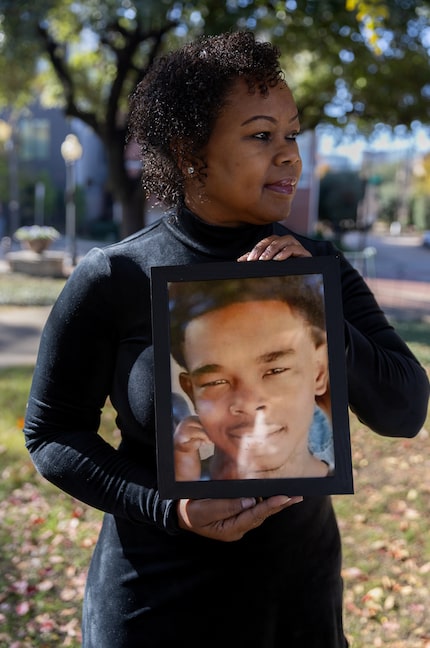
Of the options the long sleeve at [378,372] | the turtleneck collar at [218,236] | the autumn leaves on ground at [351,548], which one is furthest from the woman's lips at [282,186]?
the autumn leaves on ground at [351,548]

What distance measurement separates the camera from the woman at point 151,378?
4.19 ft

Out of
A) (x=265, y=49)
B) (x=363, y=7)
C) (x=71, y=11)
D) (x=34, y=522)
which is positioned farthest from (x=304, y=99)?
(x=265, y=49)

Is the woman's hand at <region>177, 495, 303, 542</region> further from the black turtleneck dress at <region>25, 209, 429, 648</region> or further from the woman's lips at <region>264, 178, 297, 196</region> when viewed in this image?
the woman's lips at <region>264, 178, 297, 196</region>

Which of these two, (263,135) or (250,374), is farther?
(263,135)

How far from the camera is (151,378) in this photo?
1.30 meters

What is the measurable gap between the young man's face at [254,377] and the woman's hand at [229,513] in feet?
0.20

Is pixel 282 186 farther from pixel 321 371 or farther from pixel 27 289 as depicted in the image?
pixel 27 289

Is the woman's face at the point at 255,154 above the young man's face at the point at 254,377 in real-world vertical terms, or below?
above

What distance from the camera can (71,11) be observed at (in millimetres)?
12398

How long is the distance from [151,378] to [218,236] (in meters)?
0.30

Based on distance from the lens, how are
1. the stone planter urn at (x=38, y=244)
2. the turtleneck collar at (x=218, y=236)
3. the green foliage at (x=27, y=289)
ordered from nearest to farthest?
the turtleneck collar at (x=218, y=236) < the green foliage at (x=27, y=289) < the stone planter urn at (x=38, y=244)

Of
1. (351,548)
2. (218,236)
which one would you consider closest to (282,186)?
(218,236)

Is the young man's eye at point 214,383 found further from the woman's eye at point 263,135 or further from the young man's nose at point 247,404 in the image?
the woman's eye at point 263,135

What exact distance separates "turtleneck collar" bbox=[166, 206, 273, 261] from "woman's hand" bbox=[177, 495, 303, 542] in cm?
47
